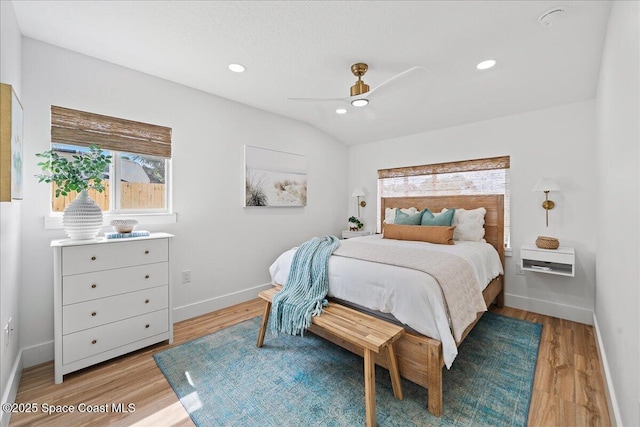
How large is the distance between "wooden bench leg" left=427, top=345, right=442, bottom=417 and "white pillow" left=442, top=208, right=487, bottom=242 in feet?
6.68

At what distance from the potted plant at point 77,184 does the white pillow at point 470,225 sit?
355 centimetres

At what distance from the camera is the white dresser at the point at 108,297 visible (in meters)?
1.89

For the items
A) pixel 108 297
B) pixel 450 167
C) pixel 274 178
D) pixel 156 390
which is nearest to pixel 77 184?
pixel 108 297

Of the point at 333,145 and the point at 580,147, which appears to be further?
the point at 333,145

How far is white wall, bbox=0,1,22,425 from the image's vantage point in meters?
1.52

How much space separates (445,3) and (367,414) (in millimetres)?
2444

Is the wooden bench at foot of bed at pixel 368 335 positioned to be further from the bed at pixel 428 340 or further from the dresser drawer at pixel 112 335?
the dresser drawer at pixel 112 335

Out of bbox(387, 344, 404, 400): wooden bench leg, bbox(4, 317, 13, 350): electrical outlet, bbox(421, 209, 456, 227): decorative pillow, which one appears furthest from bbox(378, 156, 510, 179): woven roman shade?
bbox(4, 317, 13, 350): electrical outlet

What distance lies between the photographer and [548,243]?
2818 millimetres

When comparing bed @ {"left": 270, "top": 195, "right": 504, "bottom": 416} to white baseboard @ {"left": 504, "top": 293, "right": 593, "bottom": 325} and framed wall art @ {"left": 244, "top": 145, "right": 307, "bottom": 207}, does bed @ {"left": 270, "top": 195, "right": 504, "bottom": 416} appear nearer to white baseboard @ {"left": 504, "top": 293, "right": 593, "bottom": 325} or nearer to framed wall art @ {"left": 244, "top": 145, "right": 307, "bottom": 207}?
white baseboard @ {"left": 504, "top": 293, "right": 593, "bottom": 325}

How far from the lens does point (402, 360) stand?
1.73m

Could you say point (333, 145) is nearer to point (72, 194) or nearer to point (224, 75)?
point (224, 75)

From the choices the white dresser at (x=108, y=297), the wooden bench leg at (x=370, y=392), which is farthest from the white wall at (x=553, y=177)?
the white dresser at (x=108, y=297)

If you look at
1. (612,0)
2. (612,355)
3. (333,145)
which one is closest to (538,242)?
(612,355)
